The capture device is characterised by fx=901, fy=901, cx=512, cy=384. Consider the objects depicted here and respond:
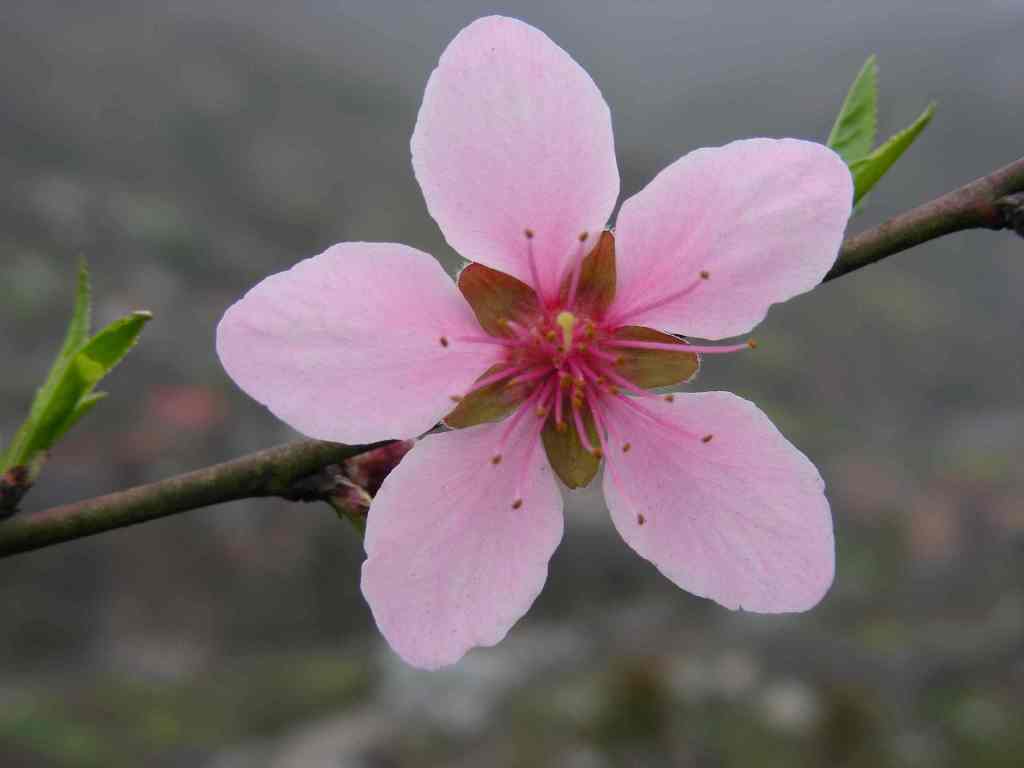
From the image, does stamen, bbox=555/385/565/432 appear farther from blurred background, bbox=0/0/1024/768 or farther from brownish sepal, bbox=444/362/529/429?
blurred background, bbox=0/0/1024/768

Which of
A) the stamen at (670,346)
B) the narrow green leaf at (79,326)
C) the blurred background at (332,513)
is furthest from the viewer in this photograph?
the blurred background at (332,513)

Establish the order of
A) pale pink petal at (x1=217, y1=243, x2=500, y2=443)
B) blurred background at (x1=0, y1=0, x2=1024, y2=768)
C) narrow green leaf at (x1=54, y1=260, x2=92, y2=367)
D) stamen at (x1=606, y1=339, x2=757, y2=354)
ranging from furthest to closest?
blurred background at (x1=0, y1=0, x2=1024, y2=768), narrow green leaf at (x1=54, y1=260, x2=92, y2=367), stamen at (x1=606, y1=339, x2=757, y2=354), pale pink petal at (x1=217, y1=243, x2=500, y2=443)

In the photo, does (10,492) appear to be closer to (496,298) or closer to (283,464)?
(283,464)

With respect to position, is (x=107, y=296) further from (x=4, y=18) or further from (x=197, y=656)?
(x=4, y=18)

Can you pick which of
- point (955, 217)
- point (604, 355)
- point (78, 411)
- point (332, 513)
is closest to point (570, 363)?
point (604, 355)

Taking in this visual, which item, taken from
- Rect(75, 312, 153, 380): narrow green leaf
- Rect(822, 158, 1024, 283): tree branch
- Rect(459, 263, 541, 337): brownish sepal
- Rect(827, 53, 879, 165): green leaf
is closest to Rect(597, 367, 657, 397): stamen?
Rect(459, 263, 541, 337): brownish sepal

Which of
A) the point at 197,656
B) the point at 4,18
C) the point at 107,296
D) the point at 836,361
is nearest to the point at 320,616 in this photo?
the point at 197,656

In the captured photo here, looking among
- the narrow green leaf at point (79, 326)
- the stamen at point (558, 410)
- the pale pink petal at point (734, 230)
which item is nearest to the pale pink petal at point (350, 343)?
the stamen at point (558, 410)

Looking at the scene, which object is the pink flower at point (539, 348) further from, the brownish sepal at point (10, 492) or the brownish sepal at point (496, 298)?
the brownish sepal at point (10, 492)
